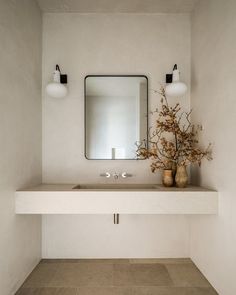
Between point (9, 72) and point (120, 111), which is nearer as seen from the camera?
point (9, 72)

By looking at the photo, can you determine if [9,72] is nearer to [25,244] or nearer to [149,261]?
[25,244]

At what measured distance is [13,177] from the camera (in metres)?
1.70

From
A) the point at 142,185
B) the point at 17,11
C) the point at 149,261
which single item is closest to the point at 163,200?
the point at 142,185

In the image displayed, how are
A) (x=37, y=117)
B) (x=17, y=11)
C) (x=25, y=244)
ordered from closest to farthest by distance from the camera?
1. (x=17, y=11)
2. (x=25, y=244)
3. (x=37, y=117)

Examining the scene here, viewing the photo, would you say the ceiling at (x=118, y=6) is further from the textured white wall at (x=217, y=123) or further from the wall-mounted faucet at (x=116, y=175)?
the wall-mounted faucet at (x=116, y=175)

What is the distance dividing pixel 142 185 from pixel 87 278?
965mm

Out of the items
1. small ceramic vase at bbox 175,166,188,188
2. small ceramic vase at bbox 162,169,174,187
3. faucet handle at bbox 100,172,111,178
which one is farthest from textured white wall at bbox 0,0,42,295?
small ceramic vase at bbox 175,166,188,188

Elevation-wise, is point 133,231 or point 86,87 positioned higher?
point 86,87

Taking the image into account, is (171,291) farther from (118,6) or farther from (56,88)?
(118,6)

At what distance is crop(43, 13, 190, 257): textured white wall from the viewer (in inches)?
90.9

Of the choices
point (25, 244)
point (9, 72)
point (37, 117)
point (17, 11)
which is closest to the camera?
point (9, 72)

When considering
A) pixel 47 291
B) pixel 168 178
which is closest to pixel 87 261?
pixel 47 291

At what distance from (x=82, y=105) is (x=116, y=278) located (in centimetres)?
168

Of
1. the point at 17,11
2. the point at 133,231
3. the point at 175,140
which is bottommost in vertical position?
the point at 133,231
